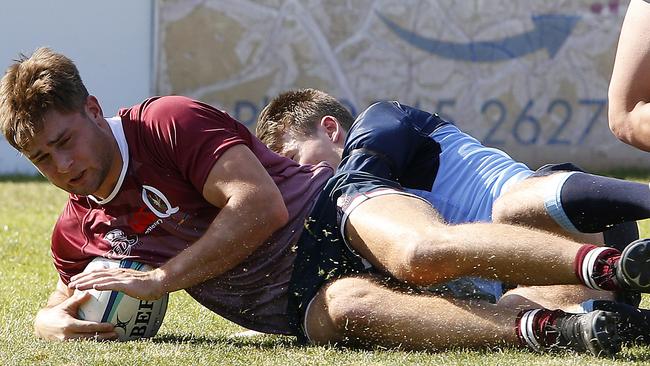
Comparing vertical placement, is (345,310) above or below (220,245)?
below

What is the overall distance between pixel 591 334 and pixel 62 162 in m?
2.24

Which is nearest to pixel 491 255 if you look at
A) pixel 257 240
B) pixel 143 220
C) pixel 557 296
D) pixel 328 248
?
pixel 557 296

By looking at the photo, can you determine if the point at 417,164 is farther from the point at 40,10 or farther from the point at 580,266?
the point at 40,10

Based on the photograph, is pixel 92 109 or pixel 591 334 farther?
pixel 92 109

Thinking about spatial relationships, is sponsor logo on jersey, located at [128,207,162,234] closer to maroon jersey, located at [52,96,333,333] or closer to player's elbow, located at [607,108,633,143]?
maroon jersey, located at [52,96,333,333]

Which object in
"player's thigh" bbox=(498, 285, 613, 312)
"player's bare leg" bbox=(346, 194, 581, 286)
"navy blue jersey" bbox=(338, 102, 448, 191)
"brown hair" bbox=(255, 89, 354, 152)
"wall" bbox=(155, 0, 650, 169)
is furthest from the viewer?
"wall" bbox=(155, 0, 650, 169)

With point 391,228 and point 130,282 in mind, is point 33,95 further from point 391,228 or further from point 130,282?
point 391,228

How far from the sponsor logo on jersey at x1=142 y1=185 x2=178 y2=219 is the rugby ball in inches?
9.6

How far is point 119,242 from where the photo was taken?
16.8ft

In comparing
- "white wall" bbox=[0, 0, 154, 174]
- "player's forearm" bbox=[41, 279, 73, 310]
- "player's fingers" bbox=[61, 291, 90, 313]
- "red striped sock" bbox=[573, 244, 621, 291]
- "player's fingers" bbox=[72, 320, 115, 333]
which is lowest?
"white wall" bbox=[0, 0, 154, 174]

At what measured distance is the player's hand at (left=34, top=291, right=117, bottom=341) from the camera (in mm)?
4863

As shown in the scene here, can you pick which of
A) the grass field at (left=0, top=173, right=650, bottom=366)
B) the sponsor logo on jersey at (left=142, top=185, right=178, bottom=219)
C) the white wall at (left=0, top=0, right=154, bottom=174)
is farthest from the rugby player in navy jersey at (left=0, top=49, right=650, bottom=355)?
the white wall at (left=0, top=0, right=154, bottom=174)

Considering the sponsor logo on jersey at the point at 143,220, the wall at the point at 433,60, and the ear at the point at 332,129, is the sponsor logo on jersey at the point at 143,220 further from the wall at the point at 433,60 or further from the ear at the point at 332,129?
the wall at the point at 433,60

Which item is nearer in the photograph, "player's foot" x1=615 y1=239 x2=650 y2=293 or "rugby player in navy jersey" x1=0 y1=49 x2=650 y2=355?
"player's foot" x1=615 y1=239 x2=650 y2=293
